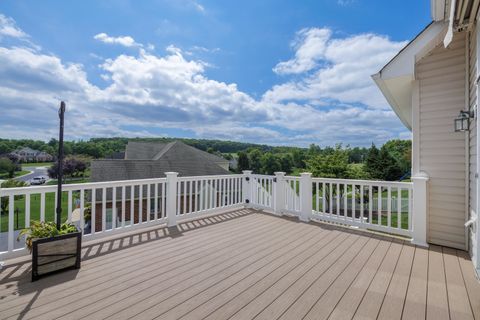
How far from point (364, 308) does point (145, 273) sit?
212cm

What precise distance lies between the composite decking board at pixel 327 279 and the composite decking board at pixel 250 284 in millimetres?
272

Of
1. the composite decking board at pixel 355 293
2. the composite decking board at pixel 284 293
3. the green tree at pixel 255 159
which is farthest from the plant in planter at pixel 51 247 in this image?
the green tree at pixel 255 159

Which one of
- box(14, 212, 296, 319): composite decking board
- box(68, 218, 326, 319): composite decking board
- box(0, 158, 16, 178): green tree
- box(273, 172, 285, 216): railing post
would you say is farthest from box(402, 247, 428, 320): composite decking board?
box(0, 158, 16, 178): green tree

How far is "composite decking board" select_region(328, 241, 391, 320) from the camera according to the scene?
5.87 feet

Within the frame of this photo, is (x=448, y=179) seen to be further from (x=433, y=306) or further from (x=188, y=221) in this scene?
(x=188, y=221)

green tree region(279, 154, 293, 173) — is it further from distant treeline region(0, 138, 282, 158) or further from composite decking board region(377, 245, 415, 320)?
composite decking board region(377, 245, 415, 320)

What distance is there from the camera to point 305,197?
466 cm

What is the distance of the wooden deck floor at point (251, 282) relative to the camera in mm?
1812

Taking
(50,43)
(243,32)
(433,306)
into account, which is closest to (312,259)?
(433,306)

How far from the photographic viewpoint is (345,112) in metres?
20.0

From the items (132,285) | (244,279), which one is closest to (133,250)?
(132,285)

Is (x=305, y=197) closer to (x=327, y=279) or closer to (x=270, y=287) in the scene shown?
(x=327, y=279)

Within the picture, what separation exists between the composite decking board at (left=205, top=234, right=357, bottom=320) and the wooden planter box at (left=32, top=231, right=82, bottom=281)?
1.79 metres

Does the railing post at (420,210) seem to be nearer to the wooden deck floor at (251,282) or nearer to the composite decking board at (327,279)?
the wooden deck floor at (251,282)
